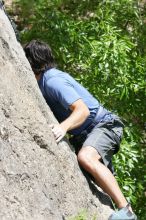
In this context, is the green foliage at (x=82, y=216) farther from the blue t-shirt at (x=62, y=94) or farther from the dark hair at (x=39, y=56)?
the dark hair at (x=39, y=56)

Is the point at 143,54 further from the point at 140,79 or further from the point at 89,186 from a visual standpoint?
the point at 89,186

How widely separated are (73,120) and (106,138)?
1.48ft

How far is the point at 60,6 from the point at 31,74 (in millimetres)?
3849

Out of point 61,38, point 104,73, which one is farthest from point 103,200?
point 61,38

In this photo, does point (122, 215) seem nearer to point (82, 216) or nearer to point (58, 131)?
point (82, 216)

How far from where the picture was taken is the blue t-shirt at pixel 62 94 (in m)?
4.54

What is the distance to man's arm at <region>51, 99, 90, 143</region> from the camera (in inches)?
175

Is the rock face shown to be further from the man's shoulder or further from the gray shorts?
the gray shorts

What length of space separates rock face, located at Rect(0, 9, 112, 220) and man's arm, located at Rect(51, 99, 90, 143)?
3.1 inches

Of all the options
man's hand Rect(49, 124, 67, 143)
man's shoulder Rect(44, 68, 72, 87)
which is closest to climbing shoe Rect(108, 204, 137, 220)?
man's hand Rect(49, 124, 67, 143)

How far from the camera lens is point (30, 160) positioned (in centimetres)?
402

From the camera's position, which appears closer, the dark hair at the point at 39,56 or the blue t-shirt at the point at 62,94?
the blue t-shirt at the point at 62,94

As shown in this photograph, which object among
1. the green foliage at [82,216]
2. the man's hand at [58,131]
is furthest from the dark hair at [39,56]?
the green foliage at [82,216]

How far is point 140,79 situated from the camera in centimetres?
709
